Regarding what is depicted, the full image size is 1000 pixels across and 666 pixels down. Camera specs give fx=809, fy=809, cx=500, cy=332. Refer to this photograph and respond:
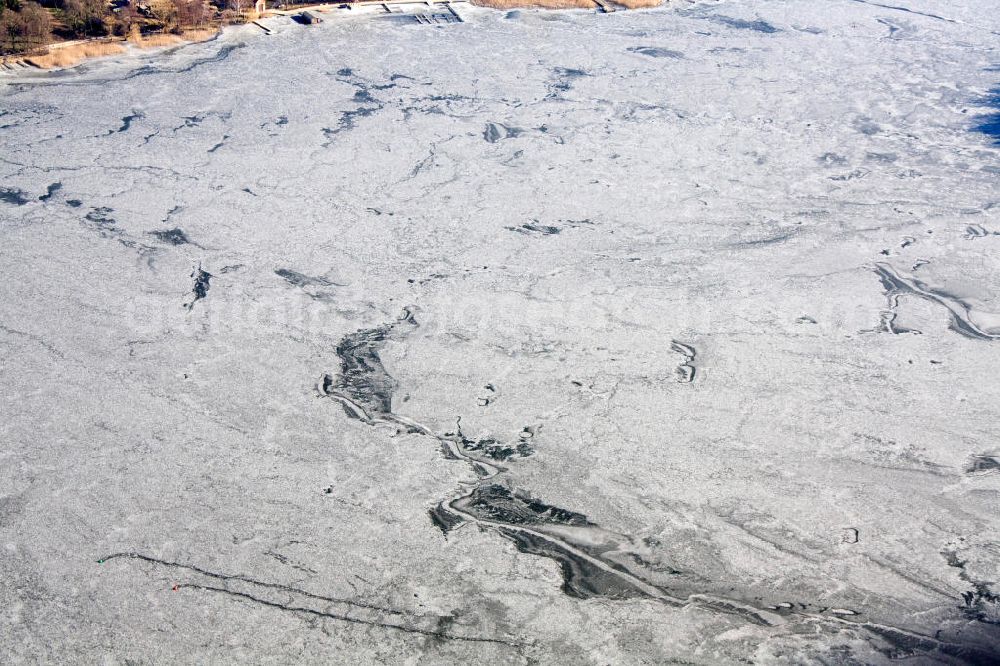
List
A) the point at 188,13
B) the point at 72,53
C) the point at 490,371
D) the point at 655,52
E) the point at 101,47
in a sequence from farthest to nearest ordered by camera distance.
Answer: the point at 655,52, the point at 188,13, the point at 101,47, the point at 72,53, the point at 490,371

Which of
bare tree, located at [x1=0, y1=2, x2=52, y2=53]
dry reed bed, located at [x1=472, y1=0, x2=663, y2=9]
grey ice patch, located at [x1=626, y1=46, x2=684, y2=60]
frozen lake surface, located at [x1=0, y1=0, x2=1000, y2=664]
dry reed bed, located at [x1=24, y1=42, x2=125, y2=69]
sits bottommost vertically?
frozen lake surface, located at [x1=0, y1=0, x2=1000, y2=664]

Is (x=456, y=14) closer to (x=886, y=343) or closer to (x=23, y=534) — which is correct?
(x=886, y=343)

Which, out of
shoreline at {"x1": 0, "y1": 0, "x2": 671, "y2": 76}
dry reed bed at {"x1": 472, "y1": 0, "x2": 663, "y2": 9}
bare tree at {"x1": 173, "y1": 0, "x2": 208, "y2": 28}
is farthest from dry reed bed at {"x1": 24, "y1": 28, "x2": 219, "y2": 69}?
dry reed bed at {"x1": 472, "y1": 0, "x2": 663, "y2": 9}

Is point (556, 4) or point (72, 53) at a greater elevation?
point (556, 4)

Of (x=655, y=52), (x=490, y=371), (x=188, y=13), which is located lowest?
(x=490, y=371)

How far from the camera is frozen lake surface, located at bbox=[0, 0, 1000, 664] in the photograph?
2.96 m

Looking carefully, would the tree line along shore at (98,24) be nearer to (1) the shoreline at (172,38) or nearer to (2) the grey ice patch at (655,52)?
(1) the shoreline at (172,38)

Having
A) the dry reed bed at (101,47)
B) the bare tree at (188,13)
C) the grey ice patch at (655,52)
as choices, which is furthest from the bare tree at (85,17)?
the grey ice patch at (655,52)

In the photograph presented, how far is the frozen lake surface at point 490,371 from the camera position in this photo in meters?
2.96

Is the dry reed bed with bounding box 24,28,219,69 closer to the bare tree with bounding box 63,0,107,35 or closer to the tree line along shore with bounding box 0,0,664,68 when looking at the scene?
the tree line along shore with bounding box 0,0,664,68

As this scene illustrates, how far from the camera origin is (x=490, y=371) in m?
4.05

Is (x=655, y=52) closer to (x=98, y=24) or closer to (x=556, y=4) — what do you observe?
(x=556, y=4)

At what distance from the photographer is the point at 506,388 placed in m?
3.95

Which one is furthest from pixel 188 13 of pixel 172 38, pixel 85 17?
pixel 85 17
